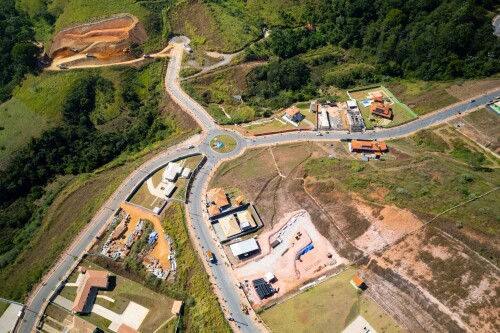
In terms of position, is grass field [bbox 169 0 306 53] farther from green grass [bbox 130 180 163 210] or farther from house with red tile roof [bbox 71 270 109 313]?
house with red tile roof [bbox 71 270 109 313]

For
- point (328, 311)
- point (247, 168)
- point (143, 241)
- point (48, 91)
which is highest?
point (48, 91)

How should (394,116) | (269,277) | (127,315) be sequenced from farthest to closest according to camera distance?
1. (394,116)
2. (127,315)
3. (269,277)

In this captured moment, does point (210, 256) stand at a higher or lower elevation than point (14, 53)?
lower

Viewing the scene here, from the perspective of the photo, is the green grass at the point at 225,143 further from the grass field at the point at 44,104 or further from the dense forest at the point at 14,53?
the dense forest at the point at 14,53

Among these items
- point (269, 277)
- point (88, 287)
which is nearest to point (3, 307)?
point (88, 287)

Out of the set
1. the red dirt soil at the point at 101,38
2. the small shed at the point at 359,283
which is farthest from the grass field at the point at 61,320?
the red dirt soil at the point at 101,38

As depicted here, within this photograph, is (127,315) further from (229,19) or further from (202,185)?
(229,19)
